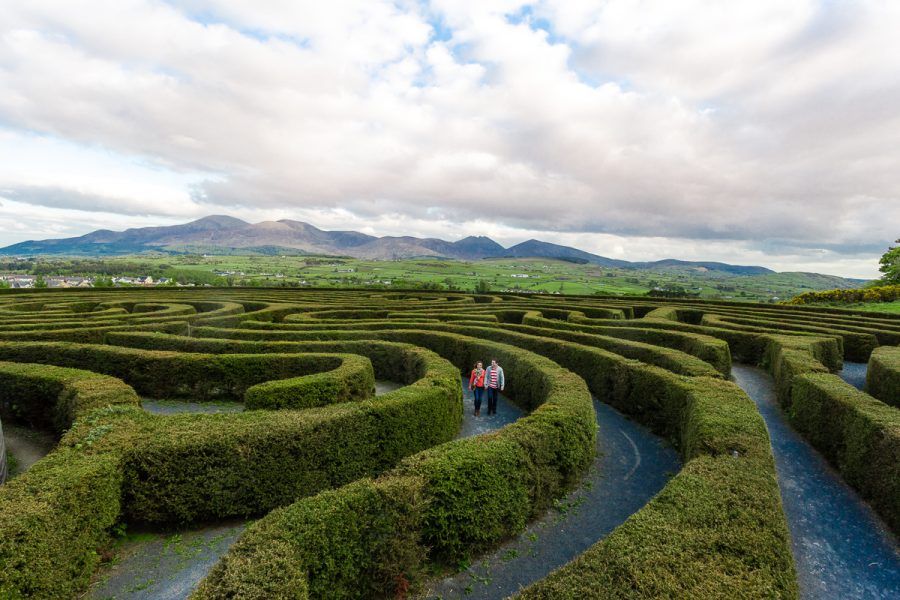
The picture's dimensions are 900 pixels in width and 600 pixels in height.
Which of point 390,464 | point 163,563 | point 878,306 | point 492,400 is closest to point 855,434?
point 492,400

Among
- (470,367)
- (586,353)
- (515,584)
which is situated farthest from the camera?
(470,367)

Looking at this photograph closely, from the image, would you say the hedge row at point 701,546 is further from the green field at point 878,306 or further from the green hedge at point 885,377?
the green field at point 878,306

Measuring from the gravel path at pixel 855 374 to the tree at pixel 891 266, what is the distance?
147ft

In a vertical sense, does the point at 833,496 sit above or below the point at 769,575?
below

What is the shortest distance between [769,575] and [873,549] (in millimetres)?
5040

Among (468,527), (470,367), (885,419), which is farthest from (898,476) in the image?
(470,367)

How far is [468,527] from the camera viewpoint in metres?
8.20

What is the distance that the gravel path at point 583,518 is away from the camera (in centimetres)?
780

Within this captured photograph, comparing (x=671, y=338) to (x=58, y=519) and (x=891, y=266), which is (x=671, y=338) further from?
(x=891, y=266)

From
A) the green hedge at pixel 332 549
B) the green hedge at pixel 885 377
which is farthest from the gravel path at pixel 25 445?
the green hedge at pixel 885 377

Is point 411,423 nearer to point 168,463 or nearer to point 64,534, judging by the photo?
point 168,463

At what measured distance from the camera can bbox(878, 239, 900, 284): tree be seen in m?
54.6

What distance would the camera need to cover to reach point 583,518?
9680 millimetres

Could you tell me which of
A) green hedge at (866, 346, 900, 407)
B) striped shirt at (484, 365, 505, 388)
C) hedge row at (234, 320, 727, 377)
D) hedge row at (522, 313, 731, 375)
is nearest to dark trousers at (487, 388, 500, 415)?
striped shirt at (484, 365, 505, 388)
